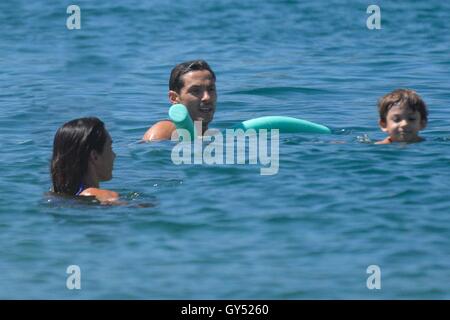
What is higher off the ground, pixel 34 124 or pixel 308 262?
pixel 34 124

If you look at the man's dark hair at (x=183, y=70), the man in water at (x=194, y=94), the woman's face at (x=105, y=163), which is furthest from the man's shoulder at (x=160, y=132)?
the woman's face at (x=105, y=163)

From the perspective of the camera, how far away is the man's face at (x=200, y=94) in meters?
11.4

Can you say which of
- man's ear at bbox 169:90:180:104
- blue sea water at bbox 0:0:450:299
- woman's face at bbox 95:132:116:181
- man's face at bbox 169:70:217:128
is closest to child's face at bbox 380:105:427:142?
blue sea water at bbox 0:0:450:299

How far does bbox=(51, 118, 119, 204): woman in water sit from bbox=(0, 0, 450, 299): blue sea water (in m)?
0.14

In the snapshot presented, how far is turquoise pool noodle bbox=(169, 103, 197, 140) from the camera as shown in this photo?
11.1m

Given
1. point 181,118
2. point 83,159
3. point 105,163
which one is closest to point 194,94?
point 181,118

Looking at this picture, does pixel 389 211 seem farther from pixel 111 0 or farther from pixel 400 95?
pixel 111 0

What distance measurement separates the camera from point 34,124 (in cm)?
1319

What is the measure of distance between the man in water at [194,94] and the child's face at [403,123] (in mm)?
1775

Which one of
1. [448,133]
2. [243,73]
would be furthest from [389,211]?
[243,73]

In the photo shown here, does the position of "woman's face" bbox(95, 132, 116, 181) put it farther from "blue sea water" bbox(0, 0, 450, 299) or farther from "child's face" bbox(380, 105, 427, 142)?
"child's face" bbox(380, 105, 427, 142)

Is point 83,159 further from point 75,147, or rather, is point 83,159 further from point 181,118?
point 181,118

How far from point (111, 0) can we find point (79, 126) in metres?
16.3

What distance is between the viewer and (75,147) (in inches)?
354
